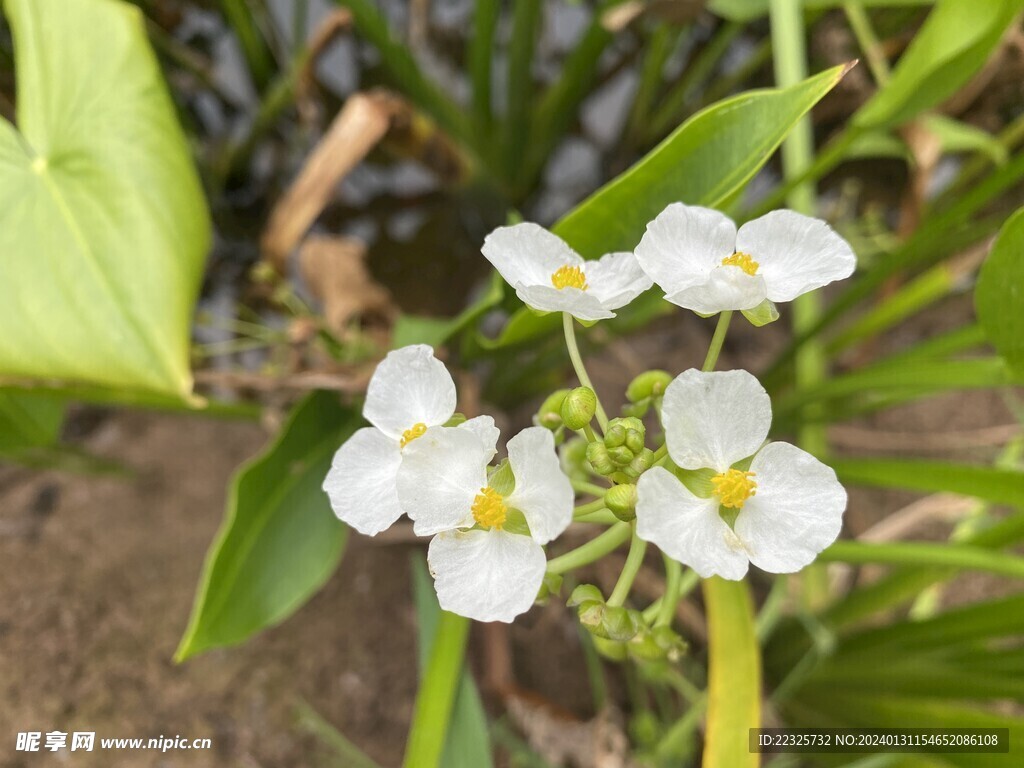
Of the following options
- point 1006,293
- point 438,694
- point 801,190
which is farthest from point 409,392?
point 801,190

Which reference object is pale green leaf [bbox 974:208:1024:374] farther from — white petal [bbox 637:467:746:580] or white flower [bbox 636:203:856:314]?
white petal [bbox 637:467:746:580]

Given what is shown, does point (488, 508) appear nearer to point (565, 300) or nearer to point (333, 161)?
point (565, 300)

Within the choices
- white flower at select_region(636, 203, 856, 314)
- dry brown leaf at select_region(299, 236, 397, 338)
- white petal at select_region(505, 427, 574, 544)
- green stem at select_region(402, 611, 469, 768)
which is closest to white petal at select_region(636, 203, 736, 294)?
white flower at select_region(636, 203, 856, 314)

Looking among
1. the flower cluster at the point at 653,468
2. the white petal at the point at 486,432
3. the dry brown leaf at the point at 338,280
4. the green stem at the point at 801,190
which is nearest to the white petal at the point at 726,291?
→ the flower cluster at the point at 653,468

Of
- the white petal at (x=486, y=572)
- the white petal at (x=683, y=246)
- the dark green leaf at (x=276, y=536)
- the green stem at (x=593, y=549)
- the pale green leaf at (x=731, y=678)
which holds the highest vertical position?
the white petal at (x=683, y=246)

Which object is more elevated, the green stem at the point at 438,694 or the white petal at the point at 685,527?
the white petal at the point at 685,527

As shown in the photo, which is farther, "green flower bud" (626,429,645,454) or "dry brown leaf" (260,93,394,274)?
"dry brown leaf" (260,93,394,274)

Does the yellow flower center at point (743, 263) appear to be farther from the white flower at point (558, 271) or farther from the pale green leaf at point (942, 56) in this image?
the pale green leaf at point (942, 56)

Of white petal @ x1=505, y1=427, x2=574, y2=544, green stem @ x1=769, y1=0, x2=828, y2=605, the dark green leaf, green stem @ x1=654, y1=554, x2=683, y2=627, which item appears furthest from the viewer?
green stem @ x1=769, y1=0, x2=828, y2=605
